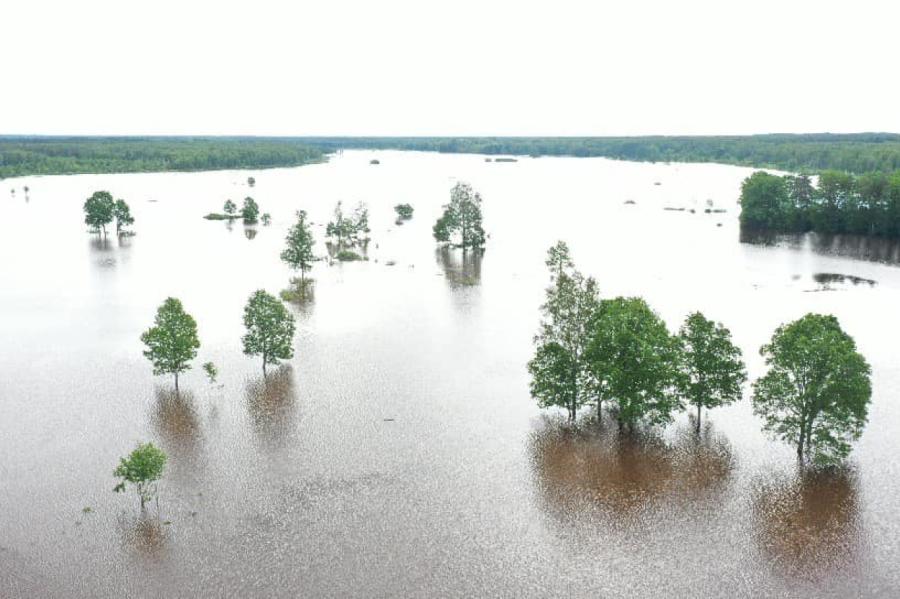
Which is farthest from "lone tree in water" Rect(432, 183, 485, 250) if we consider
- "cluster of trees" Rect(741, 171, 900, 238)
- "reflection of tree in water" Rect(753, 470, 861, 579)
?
"reflection of tree in water" Rect(753, 470, 861, 579)

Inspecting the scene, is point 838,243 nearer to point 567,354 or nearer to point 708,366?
point 708,366

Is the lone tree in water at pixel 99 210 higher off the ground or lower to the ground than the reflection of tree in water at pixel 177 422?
higher

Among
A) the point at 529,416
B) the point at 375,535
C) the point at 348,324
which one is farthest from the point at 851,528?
the point at 348,324

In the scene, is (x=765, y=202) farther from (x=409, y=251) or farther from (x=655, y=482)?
(x=655, y=482)

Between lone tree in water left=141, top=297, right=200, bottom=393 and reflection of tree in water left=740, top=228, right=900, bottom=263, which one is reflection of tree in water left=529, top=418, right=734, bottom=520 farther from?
reflection of tree in water left=740, top=228, right=900, bottom=263

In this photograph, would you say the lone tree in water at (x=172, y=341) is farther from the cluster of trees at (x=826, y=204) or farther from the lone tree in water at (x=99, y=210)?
the cluster of trees at (x=826, y=204)

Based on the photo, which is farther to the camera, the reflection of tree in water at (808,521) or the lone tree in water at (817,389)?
the lone tree in water at (817,389)

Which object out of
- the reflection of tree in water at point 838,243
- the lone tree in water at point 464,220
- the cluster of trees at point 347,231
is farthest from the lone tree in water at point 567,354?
the reflection of tree in water at point 838,243

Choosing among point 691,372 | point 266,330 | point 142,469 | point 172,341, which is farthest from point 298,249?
point 691,372
